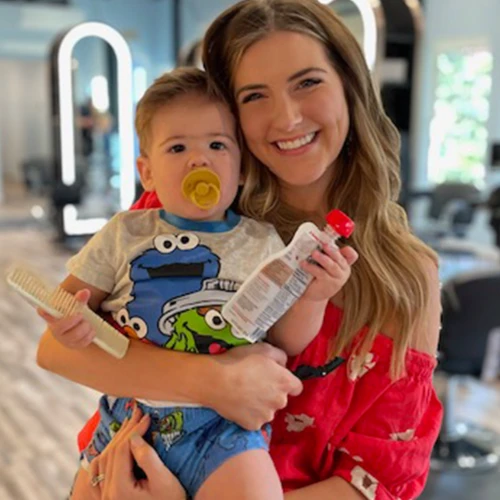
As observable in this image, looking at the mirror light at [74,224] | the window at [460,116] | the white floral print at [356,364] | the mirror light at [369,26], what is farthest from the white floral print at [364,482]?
the mirror light at [74,224]

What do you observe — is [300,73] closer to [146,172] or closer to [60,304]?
[146,172]

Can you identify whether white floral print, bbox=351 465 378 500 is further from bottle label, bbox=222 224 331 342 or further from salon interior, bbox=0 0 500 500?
salon interior, bbox=0 0 500 500

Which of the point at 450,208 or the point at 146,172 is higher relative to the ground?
the point at 146,172

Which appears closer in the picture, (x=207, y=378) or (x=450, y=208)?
(x=207, y=378)

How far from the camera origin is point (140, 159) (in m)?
1.05

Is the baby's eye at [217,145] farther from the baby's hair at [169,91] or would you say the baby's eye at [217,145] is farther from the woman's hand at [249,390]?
the woman's hand at [249,390]

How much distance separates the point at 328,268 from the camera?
84cm

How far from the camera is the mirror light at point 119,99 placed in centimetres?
626

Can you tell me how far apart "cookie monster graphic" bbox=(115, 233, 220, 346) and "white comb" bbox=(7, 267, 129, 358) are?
0.03 meters

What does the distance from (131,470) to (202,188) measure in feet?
1.27

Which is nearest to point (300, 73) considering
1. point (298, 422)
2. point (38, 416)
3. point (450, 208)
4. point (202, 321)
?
point (202, 321)

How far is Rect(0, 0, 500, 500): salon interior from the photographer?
2916 mm

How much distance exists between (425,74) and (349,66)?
6745 mm

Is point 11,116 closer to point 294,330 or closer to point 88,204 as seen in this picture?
point 88,204
